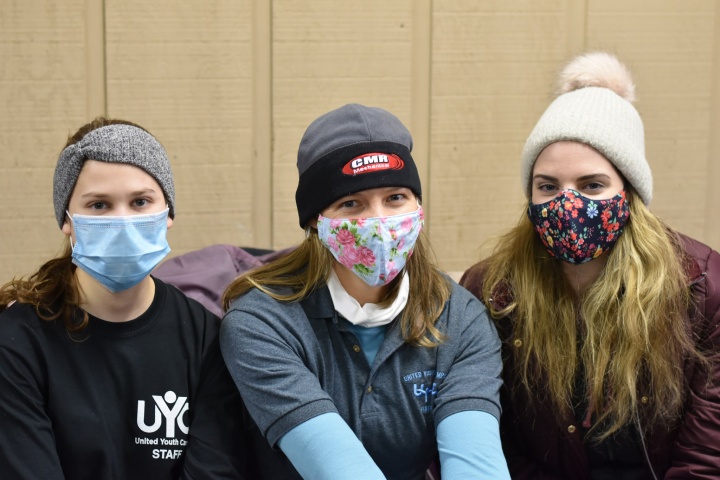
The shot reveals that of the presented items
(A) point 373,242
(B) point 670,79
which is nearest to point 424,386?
(A) point 373,242

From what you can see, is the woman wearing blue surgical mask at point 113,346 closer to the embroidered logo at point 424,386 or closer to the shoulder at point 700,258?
the embroidered logo at point 424,386

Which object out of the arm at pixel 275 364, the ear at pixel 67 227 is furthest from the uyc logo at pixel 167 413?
the ear at pixel 67 227

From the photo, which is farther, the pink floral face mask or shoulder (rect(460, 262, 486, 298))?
shoulder (rect(460, 262, 486, 298))

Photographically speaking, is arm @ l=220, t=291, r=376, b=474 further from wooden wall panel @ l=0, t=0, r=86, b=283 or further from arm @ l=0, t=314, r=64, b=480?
wooden wall panel @ l=0, t=0, r=86, b=283

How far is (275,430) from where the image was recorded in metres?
2.54

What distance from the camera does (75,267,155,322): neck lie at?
2.63 m

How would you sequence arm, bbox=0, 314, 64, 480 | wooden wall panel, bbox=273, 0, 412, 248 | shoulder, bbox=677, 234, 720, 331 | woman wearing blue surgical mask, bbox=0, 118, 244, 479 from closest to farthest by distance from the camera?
arm, bbox=0, 314, 64, 480, woman wearing blue surgical mask, bbox=0, 118, 244, 479, shoulder, bbox=677, 234, 720, 331, wooden wall panel, bbox=273, 0, 412, 248

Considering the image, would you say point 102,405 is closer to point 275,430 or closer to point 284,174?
point 275,430

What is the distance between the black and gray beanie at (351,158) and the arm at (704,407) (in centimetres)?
92

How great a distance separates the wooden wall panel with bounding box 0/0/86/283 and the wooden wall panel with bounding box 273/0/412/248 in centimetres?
78

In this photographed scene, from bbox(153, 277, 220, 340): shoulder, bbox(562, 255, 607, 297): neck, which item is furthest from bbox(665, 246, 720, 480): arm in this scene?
bbox(153, 277, 220, 340): shoulder

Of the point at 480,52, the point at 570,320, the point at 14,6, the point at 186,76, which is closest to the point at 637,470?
the point at 570,320

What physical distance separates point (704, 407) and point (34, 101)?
2635mm

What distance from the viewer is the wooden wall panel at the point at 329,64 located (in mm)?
3834
